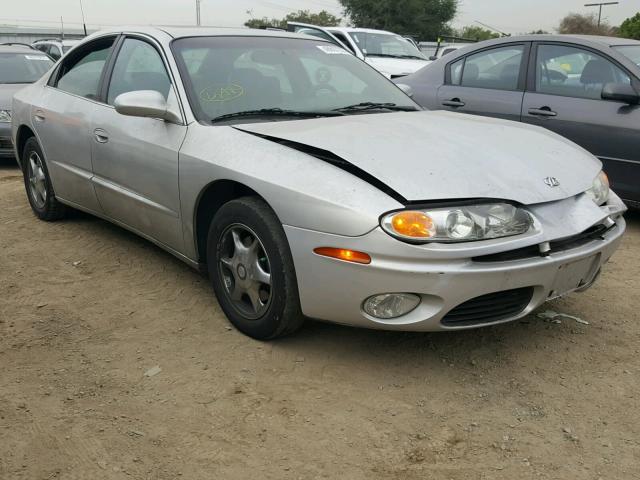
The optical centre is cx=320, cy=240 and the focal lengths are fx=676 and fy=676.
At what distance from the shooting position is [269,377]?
294cm

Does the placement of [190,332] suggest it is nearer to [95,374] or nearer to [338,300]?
[95,374]

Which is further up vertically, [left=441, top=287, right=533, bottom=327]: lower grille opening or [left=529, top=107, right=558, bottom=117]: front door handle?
[left=529, top=107, right=558, bottom=117]: front door handle

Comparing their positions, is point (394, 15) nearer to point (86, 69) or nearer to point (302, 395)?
point (86, 69)

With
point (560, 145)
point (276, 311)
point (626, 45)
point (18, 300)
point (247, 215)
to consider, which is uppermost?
point (626, 45)

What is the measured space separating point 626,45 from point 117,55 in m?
4.02

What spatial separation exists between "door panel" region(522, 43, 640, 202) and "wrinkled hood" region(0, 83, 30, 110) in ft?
19.6

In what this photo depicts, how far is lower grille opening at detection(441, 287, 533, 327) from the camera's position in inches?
110

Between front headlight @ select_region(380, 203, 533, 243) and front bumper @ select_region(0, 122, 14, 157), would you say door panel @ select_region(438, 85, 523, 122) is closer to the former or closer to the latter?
front headlight @ select_region(380, 203, 533, 243)

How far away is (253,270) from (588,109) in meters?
3.34

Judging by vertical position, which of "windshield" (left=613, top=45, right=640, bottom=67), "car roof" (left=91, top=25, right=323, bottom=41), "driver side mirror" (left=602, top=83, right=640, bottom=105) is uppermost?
"car roof" (left=91, top=25, right=323, bottom=41)

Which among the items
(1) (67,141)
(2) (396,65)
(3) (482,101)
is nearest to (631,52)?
(3) (482,101)

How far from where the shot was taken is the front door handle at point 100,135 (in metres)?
4.09

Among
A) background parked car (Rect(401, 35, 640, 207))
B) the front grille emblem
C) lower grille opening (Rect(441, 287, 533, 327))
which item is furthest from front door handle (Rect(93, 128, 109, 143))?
background parked car (Rect(401, 35, 640, 207))

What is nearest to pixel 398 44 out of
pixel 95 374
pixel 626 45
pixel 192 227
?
pixel 626 45
